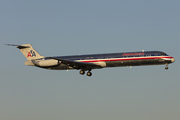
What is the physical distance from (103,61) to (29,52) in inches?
699

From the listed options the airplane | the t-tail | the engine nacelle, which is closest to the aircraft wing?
the airplane

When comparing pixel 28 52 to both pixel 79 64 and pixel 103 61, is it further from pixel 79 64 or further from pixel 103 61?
pixel 103 61

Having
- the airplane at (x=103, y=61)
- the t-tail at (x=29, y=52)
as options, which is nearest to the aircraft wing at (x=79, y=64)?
the airplane at (x=103, y=61)

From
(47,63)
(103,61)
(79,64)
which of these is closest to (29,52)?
Answer: (47,63)

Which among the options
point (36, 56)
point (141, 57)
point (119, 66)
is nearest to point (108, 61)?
point (119, 66)

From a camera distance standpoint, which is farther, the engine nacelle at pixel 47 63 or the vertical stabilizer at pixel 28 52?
the vertical stabilizer at pixel 28 52

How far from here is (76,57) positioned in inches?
2302

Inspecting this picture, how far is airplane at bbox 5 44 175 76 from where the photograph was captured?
54062 mm

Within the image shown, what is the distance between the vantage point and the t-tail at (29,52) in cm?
6248

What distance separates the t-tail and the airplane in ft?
5.72

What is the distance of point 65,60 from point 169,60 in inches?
783

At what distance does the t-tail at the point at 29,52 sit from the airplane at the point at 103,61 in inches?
68.6

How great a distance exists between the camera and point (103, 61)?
55500 mm

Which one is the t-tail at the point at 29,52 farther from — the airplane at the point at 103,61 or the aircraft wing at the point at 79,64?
the aircraft wing at the point at 79,64
